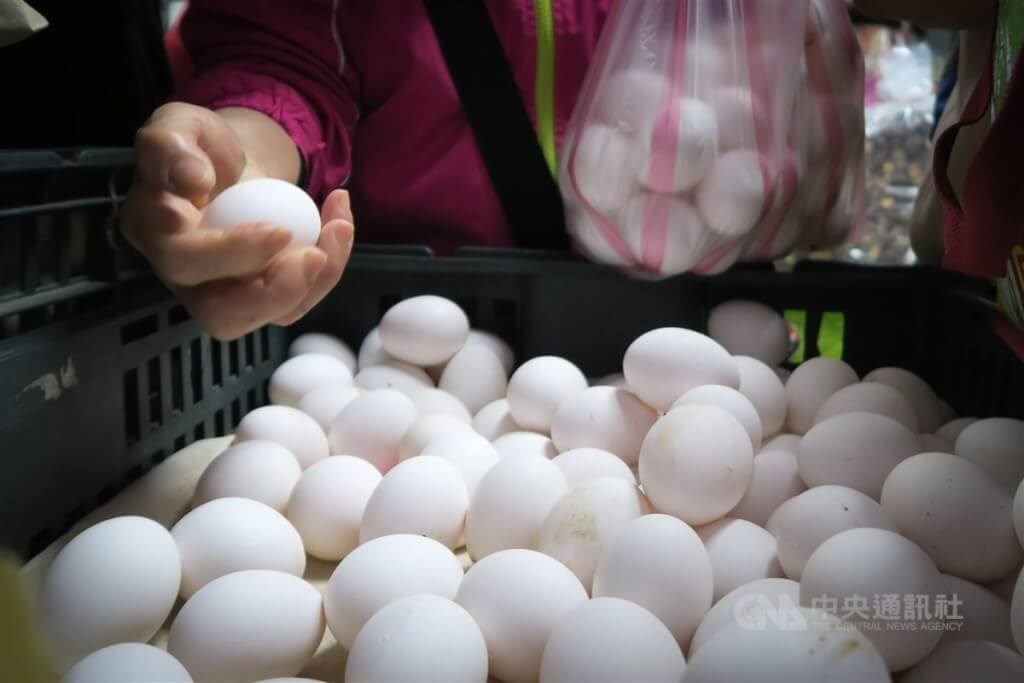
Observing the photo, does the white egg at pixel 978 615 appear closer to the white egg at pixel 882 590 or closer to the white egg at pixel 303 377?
the white egg at pixel 882 590

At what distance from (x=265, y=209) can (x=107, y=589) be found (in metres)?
0.29

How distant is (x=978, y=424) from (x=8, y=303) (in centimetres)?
73

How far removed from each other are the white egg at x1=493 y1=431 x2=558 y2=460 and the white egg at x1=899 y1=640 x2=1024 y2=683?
1.17 feet

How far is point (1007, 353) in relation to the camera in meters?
0.81

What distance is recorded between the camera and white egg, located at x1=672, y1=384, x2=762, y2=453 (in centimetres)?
72

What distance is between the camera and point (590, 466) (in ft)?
2.36

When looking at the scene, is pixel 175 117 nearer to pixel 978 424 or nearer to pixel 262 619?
pixel 262 619

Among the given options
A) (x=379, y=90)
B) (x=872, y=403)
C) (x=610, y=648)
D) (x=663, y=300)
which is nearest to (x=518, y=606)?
(x=610, y=648)

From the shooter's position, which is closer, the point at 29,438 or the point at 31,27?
the point at 31,27

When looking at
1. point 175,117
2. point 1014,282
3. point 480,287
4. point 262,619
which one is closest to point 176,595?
point 262,619

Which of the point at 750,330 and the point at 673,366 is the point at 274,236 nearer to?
the point at 673,366

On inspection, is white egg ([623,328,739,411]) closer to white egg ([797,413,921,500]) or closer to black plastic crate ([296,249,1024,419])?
white egg ([797,413,921,500])

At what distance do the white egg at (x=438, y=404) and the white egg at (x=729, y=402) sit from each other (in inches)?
10.1

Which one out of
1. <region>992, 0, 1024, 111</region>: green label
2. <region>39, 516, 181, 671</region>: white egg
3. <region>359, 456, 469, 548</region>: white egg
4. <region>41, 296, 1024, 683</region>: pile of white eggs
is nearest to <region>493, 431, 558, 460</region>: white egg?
<region>41, 296, 1024, 683</region>: pile of white eggs
